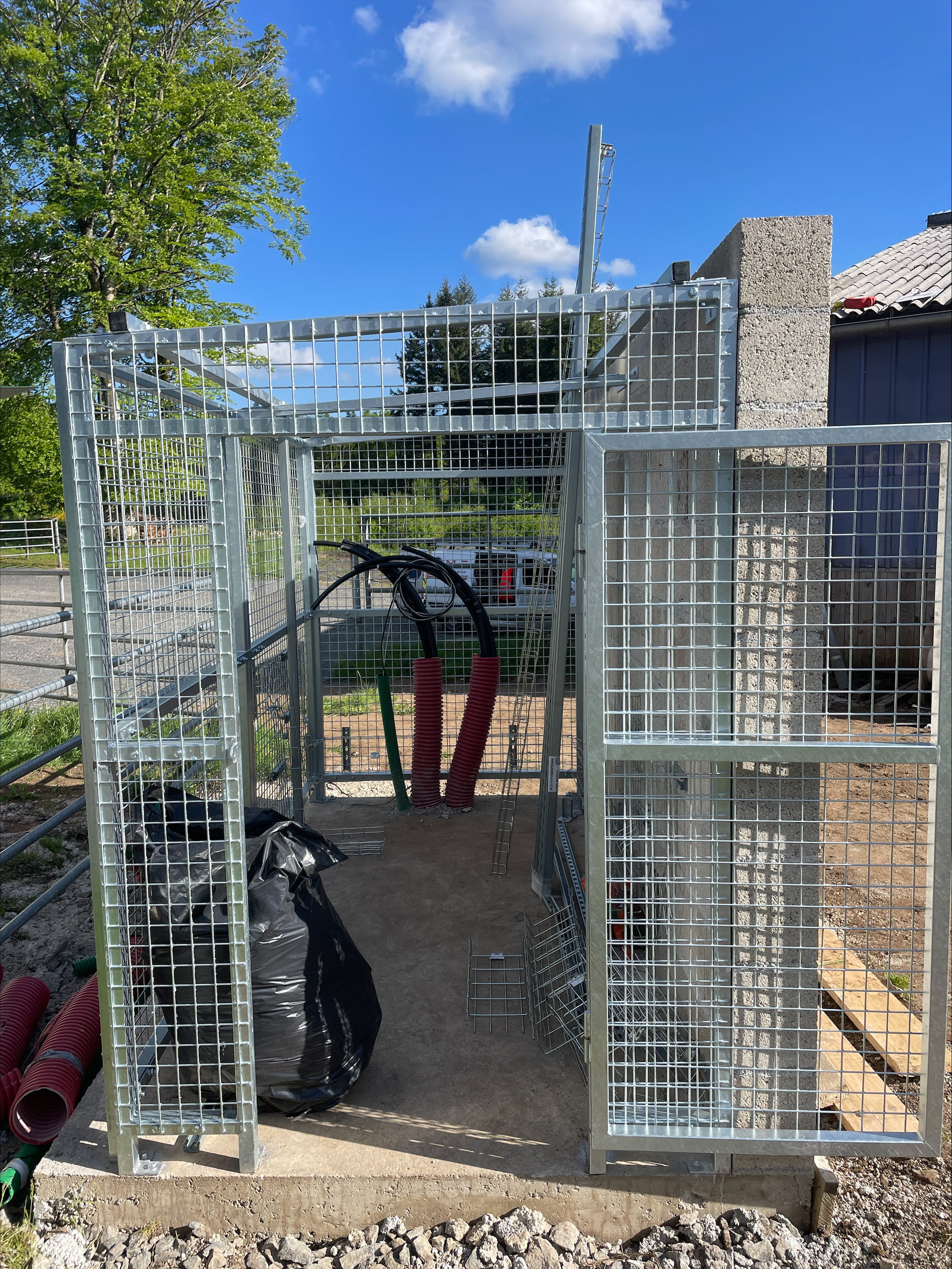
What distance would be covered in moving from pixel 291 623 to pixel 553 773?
1828 mm

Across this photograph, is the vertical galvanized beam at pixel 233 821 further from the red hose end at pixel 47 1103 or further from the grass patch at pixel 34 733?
the grass patch at pixel 34 733

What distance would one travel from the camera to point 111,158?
14.1 meters

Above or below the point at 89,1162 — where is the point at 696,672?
above

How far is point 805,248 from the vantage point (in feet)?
7.17

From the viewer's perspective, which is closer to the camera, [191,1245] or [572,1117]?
[191,1245]

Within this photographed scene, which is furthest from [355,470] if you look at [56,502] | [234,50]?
[56,502]

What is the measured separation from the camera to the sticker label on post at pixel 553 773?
4.09m

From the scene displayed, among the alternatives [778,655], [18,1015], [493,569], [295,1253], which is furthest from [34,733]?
[778,655]

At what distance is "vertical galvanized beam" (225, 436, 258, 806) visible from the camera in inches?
148

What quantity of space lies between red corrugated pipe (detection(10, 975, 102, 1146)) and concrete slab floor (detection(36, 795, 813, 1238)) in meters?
0.10

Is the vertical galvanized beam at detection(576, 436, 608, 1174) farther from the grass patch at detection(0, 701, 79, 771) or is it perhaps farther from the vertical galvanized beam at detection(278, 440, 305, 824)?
the grass patch at detection(0, 701, 79, 771)

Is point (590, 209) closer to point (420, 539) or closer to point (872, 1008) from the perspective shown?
point (420, 539)

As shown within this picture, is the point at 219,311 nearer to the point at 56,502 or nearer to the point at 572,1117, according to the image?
the point at 56,502

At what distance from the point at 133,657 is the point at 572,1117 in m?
1.98
